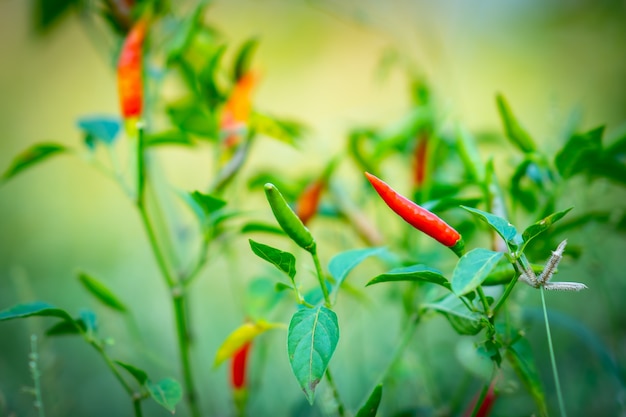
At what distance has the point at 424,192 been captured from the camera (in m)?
0.61

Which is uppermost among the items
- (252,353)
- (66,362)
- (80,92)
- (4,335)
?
(80,92)

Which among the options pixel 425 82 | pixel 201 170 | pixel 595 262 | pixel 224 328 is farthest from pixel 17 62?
pixel 595 262

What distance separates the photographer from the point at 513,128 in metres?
0.57

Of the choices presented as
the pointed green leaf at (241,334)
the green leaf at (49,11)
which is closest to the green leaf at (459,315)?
the pointed green leaf at (241,334)

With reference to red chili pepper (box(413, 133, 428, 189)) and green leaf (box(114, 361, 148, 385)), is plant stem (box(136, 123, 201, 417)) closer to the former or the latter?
green leaf (box(114, 361, 148, 385))

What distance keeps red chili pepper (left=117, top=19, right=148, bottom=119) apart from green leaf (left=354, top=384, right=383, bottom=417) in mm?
446

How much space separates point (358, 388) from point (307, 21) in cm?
201

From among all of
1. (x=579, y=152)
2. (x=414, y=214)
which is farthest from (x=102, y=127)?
(x=579, y=152)

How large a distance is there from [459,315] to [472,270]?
11 cm

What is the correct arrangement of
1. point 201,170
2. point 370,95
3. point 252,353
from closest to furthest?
point 252,353 < point 201,170 < point 370,95

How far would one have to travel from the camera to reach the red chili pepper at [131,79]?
61cm

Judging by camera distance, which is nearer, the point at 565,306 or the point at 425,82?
the point at 425,82

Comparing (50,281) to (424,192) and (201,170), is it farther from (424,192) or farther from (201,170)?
(424,192)

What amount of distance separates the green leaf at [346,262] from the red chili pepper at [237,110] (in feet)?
0.95
